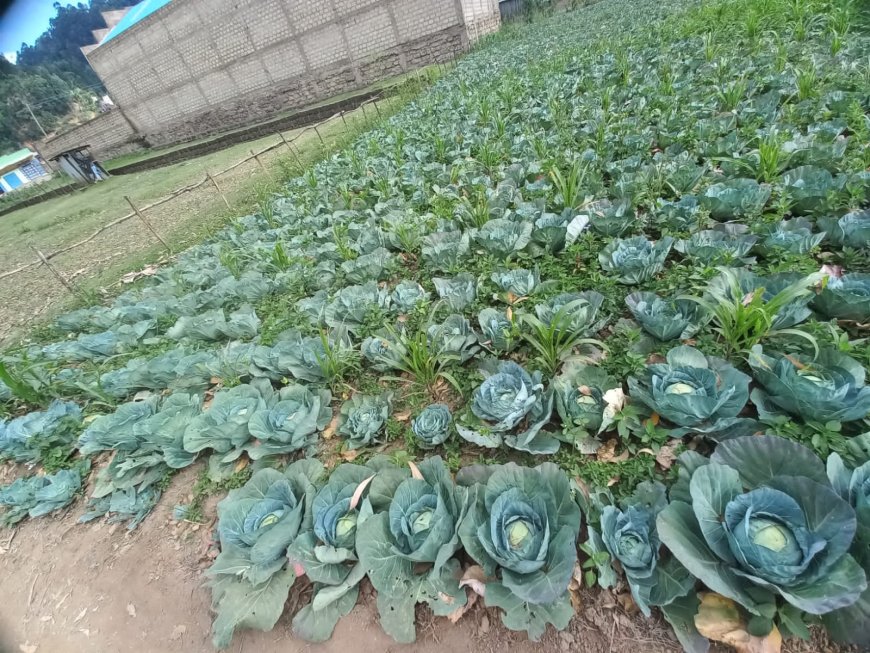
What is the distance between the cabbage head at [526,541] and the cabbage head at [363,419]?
636 mm

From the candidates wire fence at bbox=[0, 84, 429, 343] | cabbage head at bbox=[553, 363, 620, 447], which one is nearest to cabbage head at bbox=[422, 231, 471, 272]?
cabbage head at bbox=[553, 363, 620, 447]

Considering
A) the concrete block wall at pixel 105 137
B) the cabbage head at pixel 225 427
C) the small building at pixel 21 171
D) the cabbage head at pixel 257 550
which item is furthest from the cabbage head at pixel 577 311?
the small building at pixel 21 171

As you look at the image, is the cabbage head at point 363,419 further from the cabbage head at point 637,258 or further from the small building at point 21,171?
the small building at point 21,171

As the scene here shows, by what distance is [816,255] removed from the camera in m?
1.90

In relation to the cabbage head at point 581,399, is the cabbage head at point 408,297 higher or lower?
higher

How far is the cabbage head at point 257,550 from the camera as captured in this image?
4.42 ft

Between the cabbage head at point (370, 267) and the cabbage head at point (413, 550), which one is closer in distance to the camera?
the cabbage head at point (413, 550)

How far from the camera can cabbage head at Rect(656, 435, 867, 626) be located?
0.91 m

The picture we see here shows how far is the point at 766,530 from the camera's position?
1010mm

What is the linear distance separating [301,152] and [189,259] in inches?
207

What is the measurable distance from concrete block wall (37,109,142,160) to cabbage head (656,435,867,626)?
31.2 m

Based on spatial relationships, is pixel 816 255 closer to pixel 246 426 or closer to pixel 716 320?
pixel 716 320

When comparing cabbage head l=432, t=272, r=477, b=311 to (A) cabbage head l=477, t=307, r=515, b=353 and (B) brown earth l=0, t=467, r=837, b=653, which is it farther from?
(B) brown earth l=0, t=467, r=837, b=653

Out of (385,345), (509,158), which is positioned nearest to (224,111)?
(509,158)
